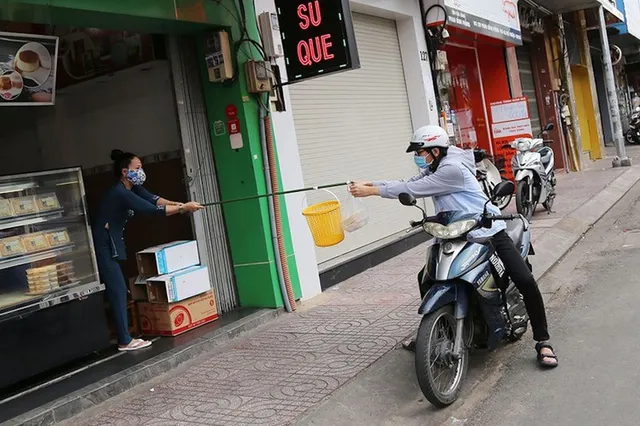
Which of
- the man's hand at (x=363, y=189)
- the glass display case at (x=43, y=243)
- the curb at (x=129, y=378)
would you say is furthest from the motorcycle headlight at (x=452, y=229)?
the glass display case at (x=43, y=243)

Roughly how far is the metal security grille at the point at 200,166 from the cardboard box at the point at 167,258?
0.27 meters

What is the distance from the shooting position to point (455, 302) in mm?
4180

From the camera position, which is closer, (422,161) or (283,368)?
(422,161)

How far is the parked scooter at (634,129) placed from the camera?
78.7 ft

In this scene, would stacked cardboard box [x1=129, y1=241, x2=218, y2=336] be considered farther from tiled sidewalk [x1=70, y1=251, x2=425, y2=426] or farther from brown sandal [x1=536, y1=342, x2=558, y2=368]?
brown sandal [x1=536, y1=342, x2=558, y2=368]

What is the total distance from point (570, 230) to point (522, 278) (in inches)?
209

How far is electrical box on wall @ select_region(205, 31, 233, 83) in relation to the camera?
6395 mm

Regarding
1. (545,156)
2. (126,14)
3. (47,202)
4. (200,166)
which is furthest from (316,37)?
(545,156)

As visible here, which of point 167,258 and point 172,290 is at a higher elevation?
point 167,258

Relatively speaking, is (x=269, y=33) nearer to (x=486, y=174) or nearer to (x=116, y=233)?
(x=116, y=233)

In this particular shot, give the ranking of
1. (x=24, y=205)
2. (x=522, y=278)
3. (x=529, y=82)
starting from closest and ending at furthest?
(x=522, y=278)
(x=24, y=205)
(x=529, y=82)

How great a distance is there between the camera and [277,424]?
4012mm

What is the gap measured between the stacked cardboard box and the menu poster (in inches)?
68.8

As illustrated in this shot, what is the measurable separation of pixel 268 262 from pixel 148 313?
1.30 m
